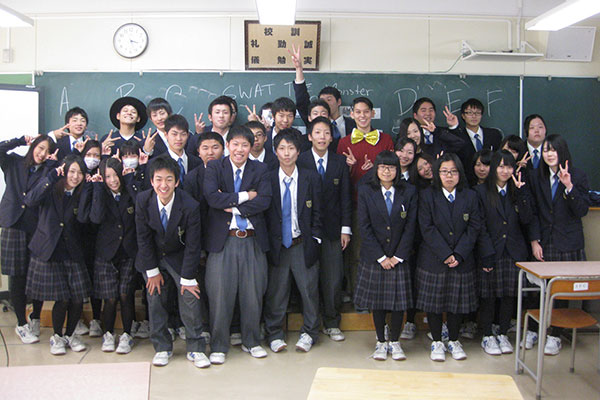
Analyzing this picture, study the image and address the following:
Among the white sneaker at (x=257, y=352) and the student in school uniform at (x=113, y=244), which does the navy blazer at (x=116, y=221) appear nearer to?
the student in school uniform at (x=113, y=244)

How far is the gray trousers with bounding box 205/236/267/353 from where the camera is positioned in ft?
11.2

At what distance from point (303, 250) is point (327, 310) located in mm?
596

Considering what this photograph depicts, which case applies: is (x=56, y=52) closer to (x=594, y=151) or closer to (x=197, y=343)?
(x=197, y=343)

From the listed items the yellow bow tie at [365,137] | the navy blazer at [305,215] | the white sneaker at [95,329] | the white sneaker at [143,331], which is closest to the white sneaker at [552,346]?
the navy blazer at [305,215]

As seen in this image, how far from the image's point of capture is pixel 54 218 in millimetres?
3525

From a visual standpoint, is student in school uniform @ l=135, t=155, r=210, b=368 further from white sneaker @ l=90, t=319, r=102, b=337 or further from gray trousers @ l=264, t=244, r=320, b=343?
white sneaker @ l=90, t=319, r=102, b=337

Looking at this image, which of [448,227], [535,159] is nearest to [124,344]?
[448,227]

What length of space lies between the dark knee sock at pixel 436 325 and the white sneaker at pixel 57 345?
2508 millimetres

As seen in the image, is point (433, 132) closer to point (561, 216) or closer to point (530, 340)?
point (561, 216)

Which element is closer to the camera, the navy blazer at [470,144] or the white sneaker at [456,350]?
the white sneaker at [456,350]

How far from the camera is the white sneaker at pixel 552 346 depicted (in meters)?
3.59

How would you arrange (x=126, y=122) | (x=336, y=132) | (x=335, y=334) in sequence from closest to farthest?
1. (x=335, y=334)
2. (x=126, y=122)
3. (x=336, y=132)

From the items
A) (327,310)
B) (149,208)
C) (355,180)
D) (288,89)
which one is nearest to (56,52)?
(288,89)

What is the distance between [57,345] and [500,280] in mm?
3089
